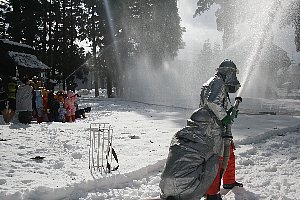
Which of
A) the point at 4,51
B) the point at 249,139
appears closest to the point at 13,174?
the point at 249,139

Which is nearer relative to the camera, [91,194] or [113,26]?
[91,194]

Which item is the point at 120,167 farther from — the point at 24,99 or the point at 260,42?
the point at 260,42

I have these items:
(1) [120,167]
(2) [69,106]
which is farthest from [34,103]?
(1) [120,167]

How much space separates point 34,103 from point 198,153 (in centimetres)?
1169

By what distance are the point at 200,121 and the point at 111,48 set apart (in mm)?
33011

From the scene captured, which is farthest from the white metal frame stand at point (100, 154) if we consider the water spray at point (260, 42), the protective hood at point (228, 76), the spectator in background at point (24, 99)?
the water spray at point (260, 42)

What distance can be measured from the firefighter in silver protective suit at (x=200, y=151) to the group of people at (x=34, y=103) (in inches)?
398

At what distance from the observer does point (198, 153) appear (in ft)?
12.6

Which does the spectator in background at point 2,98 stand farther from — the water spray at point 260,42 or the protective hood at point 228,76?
the water spray at point 260,42

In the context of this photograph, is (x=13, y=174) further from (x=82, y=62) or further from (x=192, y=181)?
(x=82, y=62)

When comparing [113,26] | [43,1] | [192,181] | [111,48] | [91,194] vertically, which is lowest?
[91,194]

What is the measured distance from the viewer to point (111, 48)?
118 ft

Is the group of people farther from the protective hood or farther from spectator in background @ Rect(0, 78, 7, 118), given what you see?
the protective hood

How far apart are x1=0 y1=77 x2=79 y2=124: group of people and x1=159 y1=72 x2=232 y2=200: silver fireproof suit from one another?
10122mm
